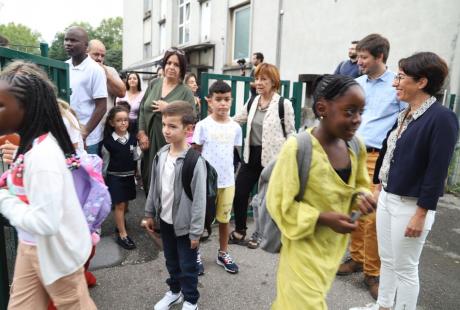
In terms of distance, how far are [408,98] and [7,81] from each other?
7.54 ft

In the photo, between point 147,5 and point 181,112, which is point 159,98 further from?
point 147,5

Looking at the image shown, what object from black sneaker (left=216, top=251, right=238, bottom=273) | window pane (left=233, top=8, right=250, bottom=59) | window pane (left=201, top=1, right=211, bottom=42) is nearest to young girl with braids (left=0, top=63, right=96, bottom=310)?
black sneaker (left=216, top=251, right=238, bottom=273)

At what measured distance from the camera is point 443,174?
2207 mm

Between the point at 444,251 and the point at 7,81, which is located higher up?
the point at 7,81

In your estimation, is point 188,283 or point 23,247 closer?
point 23,247

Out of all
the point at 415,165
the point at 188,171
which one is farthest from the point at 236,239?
the point at 415,165

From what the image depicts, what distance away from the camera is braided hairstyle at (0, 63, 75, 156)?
5.25ft

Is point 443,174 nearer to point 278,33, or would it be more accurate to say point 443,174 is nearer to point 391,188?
point 391,188

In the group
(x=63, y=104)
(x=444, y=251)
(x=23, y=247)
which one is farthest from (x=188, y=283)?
(x=444, y=251)

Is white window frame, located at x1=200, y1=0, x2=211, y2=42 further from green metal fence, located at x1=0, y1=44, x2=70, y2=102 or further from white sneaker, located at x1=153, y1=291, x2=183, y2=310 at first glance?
white sneaker, located at x1=153, y1=291, x2=183, y2=310

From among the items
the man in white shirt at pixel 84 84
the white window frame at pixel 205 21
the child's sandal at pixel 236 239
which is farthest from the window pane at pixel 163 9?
the child's sandal at pixel 236 239

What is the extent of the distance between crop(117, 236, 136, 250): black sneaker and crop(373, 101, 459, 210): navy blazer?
8.44 feet

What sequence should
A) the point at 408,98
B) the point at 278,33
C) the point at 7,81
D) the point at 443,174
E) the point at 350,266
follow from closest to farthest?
the point at 7,81, the point at 443,174, the point at 408,98, the point at 350,266, the point at 278,33

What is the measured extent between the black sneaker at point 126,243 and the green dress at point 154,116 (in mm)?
582
